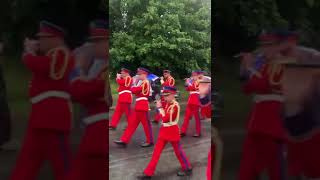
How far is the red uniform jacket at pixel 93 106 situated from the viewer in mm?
2330

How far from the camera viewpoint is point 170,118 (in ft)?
15.1

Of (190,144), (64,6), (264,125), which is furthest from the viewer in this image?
(190,144)

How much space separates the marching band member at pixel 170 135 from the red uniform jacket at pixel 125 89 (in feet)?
3.38

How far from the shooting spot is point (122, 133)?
5.46 metres

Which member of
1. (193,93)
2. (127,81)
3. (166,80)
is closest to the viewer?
(166,80)

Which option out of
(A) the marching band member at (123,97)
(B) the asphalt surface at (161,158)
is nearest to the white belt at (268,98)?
(B) the asphalt surface at (161,158)

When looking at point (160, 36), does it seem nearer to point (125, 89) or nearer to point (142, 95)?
point (125, 89)

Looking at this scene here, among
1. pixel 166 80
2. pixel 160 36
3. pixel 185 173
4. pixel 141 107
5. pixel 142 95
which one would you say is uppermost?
pixel 160 36

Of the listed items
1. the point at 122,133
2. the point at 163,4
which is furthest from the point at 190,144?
the point at 163,4

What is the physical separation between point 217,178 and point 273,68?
70cm

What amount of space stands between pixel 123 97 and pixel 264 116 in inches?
141

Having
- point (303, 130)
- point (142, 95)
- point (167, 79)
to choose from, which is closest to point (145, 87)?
point (142, 95)

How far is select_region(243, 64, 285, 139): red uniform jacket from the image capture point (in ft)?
7.80

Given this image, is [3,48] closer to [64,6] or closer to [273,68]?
[64,6]
